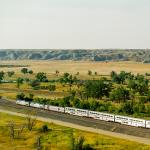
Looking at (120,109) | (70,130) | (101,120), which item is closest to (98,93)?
(120,109)

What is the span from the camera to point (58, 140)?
6756cm

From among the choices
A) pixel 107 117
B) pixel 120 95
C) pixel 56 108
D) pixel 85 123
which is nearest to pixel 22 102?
pixel 56 108

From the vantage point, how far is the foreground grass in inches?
2453

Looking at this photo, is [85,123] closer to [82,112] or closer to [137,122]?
[82,112]

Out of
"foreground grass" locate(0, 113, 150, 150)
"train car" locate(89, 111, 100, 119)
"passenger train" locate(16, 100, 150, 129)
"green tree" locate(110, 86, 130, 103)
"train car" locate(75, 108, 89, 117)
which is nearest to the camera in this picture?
"foreground grass" locate(0, 113, 150, 150)

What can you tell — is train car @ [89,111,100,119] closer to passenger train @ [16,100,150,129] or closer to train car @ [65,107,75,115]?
passenger train @ [16,100,150,129]

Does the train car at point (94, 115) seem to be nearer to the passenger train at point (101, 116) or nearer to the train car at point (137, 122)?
the passenger train at point (101, 116)

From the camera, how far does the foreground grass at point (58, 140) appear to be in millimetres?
62312

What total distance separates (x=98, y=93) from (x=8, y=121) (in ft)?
140

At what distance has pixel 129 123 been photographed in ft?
256

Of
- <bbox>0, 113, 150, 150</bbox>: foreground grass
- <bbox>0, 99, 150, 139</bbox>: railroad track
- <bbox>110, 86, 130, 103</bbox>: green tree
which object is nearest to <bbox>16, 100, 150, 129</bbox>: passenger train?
<bbox>0, 99, 150, 139</bbox>: railroad track

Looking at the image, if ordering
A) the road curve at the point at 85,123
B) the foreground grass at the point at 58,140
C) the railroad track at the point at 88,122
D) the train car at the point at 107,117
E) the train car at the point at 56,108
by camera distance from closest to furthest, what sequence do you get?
the foreground grass at the point at 58,140 < the road curve at the point at 85,123 < the railroad track at the point at 88,122 < the train car at the point at 107,117 < the train car at the point at 56,108

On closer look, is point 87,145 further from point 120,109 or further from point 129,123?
point 120,109

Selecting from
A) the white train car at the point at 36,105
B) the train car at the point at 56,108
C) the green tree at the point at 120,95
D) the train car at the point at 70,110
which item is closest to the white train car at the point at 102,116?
the train car at the point at 70,110
